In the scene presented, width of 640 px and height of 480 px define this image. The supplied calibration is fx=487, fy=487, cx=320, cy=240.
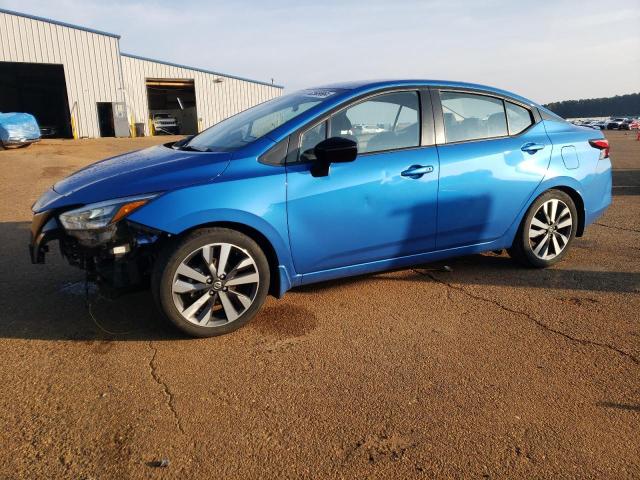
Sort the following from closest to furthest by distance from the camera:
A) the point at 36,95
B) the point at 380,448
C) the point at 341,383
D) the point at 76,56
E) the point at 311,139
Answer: the point at 380,448
the point at 341,383
the point at 311,139
the point at 76,56
the point at 36,95

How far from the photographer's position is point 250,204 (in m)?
3.11

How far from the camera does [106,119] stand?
27.2m

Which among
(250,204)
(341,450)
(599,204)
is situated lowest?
(341,450)

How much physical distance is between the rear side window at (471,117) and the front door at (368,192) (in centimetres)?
28

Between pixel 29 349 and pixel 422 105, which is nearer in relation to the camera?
pixel 29 349

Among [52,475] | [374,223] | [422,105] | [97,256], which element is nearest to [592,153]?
[422,105]

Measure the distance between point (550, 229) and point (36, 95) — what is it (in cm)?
3955

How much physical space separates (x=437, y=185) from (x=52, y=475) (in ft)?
9.78

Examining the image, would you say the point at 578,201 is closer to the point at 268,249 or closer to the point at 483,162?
the point at 483,162

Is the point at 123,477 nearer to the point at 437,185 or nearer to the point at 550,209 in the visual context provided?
the point at 437,185

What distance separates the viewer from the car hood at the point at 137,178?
2998 mm

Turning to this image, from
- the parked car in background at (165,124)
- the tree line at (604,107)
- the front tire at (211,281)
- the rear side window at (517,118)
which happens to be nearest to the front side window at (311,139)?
the front tire at (211,281)

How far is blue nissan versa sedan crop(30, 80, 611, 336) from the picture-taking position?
9.82ft

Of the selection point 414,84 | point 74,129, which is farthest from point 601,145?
point 74,129
